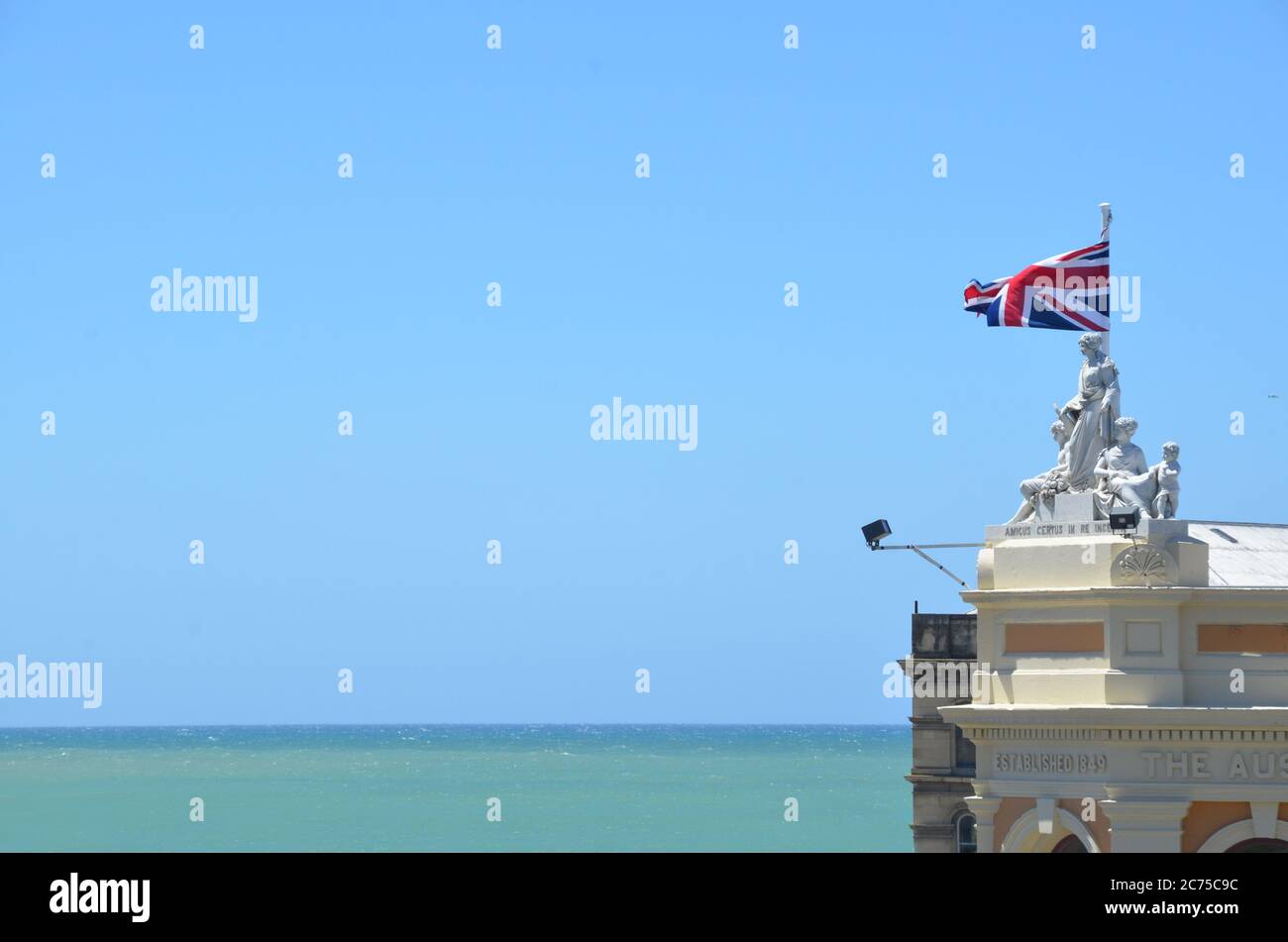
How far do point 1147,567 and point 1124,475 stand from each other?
158cm

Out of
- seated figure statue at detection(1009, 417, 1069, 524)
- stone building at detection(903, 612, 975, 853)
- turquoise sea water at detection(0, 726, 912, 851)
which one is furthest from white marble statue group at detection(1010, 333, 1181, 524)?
turquoise sea water at detection(0, 726, 912, 851)

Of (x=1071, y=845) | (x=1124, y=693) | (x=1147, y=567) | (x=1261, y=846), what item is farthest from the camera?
(x=1071, y=845)

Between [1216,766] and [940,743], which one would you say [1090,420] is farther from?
[940,743]

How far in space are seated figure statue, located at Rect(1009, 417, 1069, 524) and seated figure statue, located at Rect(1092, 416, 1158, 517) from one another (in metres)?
0.53

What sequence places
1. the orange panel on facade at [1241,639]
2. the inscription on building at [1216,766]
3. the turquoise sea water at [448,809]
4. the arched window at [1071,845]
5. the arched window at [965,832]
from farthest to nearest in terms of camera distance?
the turquoise sea water at [448,809]
the arched window at [965,832]
the arched window at [1071,845]
the orange panel on facade at [1241,639]
the inscription on building at [1216,766]

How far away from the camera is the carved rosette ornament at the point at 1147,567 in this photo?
105ft

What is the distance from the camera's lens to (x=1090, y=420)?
110 ft

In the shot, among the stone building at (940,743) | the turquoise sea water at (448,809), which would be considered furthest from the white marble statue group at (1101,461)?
the turquoise sea water at (448,809)

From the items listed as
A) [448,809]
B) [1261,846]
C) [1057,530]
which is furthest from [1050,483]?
Answer: [448,809]

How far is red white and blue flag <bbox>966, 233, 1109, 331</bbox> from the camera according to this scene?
34750 mm

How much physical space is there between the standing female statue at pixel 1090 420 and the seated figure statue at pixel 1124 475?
0.45ft

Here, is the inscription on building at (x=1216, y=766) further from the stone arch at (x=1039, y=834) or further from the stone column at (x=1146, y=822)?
the stone arch at (x=1039, y=834)

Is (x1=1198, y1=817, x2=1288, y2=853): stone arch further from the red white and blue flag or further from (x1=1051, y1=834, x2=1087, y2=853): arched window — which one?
the red white and blue flag
